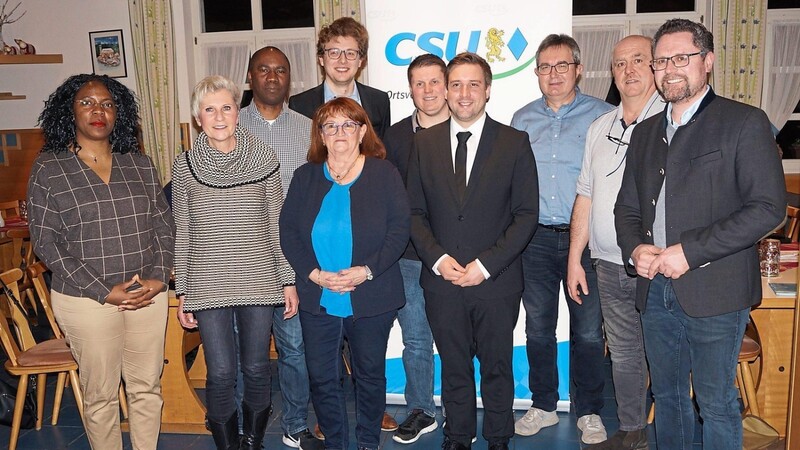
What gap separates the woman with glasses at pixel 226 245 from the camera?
111 inches

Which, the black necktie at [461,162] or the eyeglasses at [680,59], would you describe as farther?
the black necktie at [461,162]

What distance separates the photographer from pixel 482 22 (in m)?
3.58

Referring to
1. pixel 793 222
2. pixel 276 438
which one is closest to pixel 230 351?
pixel 276 438

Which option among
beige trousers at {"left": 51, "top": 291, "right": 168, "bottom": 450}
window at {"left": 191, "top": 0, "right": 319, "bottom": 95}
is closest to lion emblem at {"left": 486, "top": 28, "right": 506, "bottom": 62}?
beige trousers at {"left": 51, "top": 291, "right": 168, "bottom": 450}

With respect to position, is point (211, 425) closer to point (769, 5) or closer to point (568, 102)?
point (568, 102)

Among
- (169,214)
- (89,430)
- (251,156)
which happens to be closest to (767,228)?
(251,156)

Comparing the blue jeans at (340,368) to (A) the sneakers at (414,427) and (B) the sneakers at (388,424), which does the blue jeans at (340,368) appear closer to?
(A) the sneakers at (414,427)

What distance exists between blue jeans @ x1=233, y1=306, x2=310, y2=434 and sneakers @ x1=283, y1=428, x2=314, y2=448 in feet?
0.06

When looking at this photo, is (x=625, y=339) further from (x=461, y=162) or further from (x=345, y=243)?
(x=345, y=243)

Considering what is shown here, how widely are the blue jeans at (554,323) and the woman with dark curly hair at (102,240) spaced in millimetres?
1687

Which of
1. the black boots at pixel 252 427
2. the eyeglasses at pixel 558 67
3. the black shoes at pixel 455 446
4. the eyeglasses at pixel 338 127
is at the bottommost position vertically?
the black shoes at pixel 455 446

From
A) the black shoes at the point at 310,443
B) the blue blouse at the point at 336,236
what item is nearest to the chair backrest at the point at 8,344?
the black shoes at the point at 310,443

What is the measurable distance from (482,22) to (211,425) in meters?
2.37

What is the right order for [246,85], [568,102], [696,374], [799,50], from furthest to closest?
[246,85]
[799,50]
[568,102]
[696,374]
